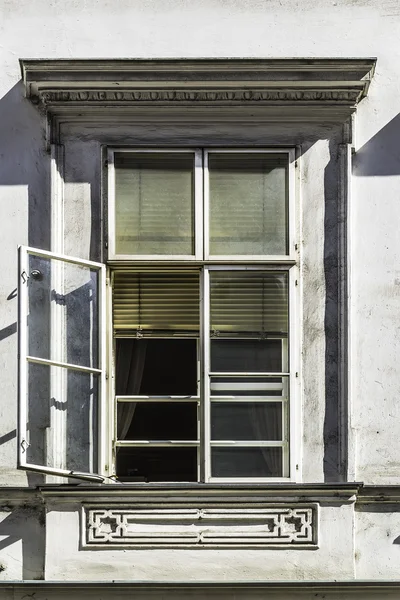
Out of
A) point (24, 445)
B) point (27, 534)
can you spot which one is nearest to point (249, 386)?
point (24, 445)

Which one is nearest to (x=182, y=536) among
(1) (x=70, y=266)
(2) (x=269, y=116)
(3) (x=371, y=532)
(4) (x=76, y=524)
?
(4) (x=76, y=524)

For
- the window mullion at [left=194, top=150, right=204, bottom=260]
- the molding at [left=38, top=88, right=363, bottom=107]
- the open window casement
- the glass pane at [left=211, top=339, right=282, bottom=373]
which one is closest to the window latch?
the open window casement

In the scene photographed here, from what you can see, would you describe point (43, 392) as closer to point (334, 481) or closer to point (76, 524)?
point (76, 524)

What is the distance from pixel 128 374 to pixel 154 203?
48.4 inches

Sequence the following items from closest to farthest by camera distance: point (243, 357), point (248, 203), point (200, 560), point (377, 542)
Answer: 1. point (200, 560)
2. point (377, 542)
3. point (243, 357)
4. point (248, 203)

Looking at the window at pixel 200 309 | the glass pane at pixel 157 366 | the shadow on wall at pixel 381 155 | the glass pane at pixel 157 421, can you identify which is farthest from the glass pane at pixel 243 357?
the shadow on wall at pixel 381 155

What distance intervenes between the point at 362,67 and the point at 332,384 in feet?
7.24

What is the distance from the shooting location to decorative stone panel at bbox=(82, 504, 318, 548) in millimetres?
8453

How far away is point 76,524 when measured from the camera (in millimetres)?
8453

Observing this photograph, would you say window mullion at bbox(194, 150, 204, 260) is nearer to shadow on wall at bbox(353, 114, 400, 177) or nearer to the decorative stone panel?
shadow on wall at bbox(353, 114, 400, 177)

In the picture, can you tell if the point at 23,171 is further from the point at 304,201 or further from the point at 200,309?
the point at 304,201

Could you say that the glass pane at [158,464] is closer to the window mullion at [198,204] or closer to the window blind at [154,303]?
the window blind at [154,303]

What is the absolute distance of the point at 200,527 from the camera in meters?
8.48

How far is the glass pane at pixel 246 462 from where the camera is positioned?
342 inches
